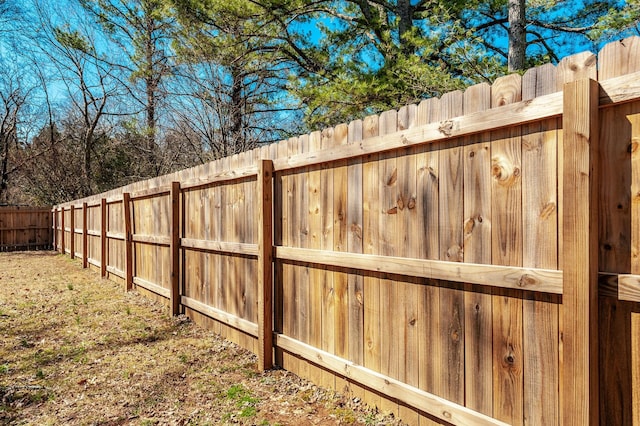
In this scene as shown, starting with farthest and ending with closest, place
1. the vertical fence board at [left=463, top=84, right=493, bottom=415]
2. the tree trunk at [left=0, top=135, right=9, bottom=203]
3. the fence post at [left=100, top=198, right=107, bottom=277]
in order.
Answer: the tree trunk at [left=0, top=135, right=9, bottom=203] < the fence post at [left=100, top=198, right=107, bottom=277] < the vertical fence board at [left=463, top=84, right=493, bottom=415]

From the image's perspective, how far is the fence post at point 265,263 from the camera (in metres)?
3.54

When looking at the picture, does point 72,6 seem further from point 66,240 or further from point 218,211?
point 218,211

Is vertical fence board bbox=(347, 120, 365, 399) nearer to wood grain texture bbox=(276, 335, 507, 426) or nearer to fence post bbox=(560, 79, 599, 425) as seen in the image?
wood grain texture bbox=(276, 335, 507, 426)

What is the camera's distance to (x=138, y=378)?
3.52 metres

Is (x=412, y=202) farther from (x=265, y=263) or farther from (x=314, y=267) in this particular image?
(x=265, y=263)

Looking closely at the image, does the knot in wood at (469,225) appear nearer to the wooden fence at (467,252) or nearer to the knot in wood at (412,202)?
the wooden fence at (467,252)

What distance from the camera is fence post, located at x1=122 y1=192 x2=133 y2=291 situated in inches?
282

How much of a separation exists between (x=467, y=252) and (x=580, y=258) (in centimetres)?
59

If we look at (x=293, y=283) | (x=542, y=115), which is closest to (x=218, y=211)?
(x=293, y=283)

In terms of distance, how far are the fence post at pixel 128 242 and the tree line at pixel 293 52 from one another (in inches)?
102

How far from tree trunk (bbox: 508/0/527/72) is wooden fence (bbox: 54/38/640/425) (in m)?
4.59

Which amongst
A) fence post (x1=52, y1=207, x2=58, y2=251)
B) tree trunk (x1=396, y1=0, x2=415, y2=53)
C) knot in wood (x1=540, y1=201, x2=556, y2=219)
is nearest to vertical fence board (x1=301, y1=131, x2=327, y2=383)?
knot in wood (x1=540, y1=201, x2=556, y2=219)

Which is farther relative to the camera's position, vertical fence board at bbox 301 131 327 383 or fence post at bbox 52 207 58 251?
fence post at bbox 52 207 58 251

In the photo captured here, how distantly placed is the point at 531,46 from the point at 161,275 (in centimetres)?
816
